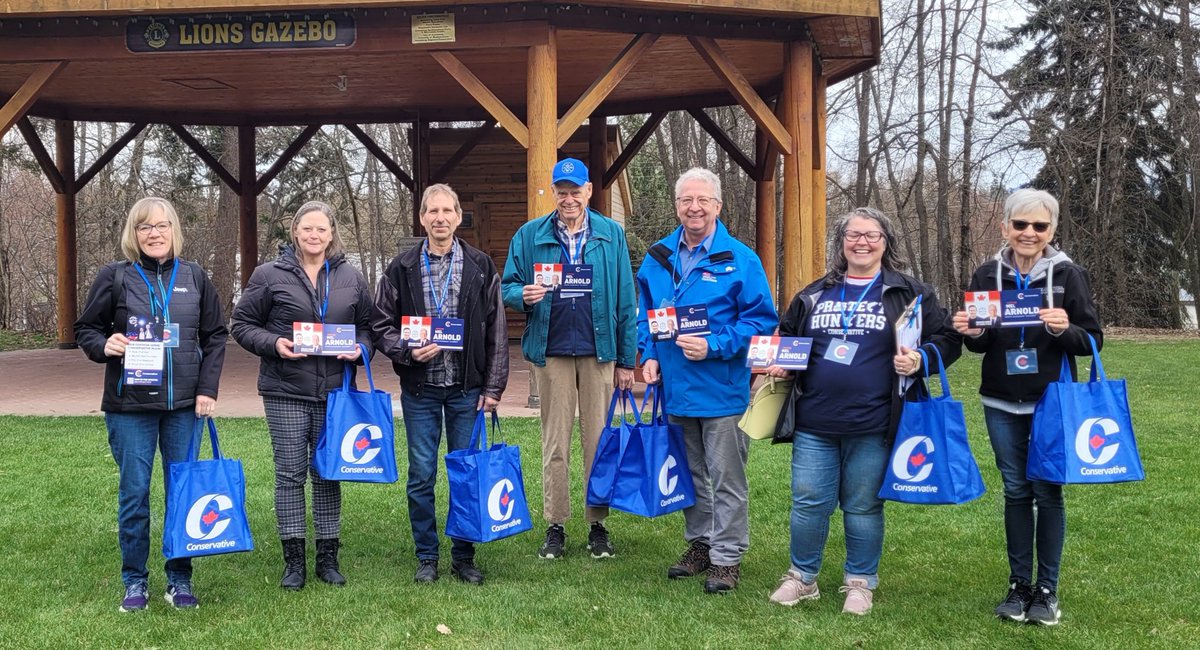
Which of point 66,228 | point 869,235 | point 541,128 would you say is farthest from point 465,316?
→ point 66,228

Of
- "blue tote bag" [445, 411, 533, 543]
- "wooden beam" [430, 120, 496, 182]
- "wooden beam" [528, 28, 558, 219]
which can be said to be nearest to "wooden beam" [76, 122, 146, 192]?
"wooden beam" [430, 120, 496, 182]

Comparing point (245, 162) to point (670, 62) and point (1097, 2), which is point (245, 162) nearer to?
point (670, 62)

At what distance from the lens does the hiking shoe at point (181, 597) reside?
4258 mm

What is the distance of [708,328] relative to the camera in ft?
14.3

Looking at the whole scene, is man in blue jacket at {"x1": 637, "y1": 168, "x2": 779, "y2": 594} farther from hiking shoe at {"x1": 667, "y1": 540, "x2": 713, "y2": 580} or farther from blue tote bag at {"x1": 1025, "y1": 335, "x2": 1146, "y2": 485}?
blue tote bag at {"x1": 1025, "y1": 335, "x2": 1146, "y2": 485}

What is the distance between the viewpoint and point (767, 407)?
425cm

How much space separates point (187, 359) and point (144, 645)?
1102 mm

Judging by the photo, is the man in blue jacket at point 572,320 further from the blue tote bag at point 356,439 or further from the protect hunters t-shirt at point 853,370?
the protect hunters t-shirt at point 853,370

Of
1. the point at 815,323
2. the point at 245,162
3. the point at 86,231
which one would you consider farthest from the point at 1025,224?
the point at 86,231

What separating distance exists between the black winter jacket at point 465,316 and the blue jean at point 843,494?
1378 mm

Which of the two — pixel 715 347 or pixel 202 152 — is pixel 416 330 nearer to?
pixel 715 347

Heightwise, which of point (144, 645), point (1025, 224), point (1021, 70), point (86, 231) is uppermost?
point (1021, 70)

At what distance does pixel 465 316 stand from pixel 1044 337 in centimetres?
238

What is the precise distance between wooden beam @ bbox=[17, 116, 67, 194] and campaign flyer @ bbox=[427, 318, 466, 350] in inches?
484
